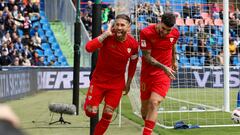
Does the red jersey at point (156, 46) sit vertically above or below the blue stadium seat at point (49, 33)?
above

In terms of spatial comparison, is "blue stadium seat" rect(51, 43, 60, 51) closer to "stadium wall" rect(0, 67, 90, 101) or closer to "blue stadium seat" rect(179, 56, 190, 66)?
"stadium wall" rect(0, 67, 90, 101)

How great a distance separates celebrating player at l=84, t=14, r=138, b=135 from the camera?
686cm

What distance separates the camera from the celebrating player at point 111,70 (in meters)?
6.86

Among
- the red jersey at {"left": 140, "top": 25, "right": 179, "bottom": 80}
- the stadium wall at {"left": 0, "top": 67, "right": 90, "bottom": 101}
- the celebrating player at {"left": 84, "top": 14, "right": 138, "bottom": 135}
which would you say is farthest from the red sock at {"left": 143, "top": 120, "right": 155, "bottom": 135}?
the stadium wall at {"left": 0, "top": 67, "right": 90, "bottom": 101}

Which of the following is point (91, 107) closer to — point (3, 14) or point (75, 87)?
point (75, 87)

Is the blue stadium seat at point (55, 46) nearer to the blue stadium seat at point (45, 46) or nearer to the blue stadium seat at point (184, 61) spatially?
the blue stadium seat at point (45, 46)

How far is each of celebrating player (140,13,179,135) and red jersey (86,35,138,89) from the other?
0.47m

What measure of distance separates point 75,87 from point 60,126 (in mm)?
2407

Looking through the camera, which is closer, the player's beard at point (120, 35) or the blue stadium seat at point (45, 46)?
the player's beard at point (120, 35)

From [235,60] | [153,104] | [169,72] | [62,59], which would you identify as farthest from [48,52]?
[153,104]

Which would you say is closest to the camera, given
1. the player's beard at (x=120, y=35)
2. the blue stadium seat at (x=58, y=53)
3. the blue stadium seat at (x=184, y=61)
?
the player's beard at (x=120, y=35)

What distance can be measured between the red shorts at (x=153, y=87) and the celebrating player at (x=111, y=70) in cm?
48

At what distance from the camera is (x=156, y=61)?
745cm

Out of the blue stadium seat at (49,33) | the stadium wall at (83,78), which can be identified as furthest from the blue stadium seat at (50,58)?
the stadium wall at (83,78)
